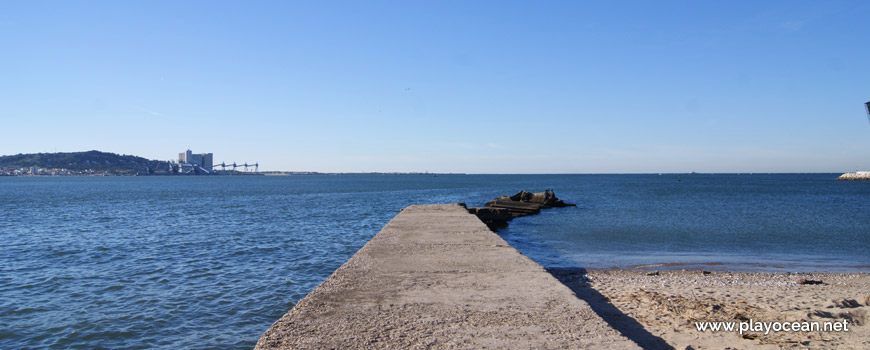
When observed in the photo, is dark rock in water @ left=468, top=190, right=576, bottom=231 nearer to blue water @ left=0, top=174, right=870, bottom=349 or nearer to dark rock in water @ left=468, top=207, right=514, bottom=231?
dark rock in water @ left=468, top=207, right=514, bottom=231

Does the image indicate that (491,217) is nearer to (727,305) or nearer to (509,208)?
(509,208)

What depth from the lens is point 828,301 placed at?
7.62 m

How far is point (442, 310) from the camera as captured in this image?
17.6 ft

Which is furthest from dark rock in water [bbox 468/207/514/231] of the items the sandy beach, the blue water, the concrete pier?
the concrete pier

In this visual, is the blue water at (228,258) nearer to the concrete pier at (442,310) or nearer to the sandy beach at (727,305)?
the concrete pier at (442,310)

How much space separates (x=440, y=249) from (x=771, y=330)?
5.38m

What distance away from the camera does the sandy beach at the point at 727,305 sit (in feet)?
19.0

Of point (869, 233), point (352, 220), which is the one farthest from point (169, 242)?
point (869, 233)

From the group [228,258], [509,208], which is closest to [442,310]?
[228,258]

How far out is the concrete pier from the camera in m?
4.40

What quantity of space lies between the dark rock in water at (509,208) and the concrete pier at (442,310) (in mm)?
14230

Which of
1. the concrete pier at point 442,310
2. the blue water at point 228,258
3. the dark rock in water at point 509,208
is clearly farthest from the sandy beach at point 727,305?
the dark rock in water at point 509,208

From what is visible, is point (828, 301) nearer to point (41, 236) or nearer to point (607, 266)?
point (607, 266)

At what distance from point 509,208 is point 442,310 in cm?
2602
